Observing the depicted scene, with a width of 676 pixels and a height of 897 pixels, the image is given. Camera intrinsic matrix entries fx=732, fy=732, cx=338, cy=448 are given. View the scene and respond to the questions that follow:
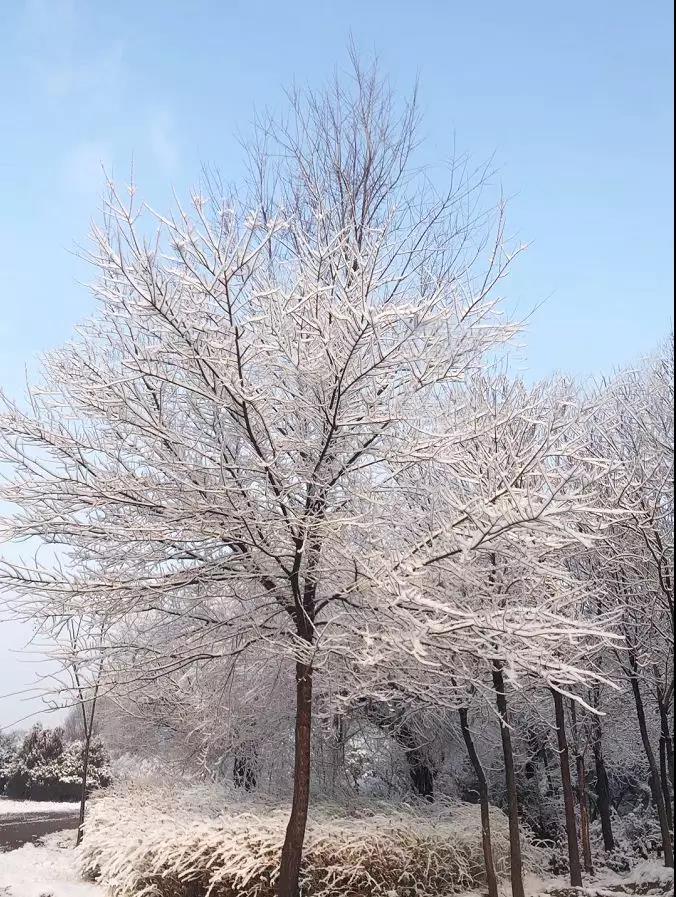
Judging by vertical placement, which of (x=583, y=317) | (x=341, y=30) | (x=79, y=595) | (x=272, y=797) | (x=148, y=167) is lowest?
(x=272, y=797)

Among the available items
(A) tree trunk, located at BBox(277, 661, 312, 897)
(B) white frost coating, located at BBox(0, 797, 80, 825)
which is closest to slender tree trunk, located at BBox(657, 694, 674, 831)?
(A) tree trunk, located at BBox(277, 661, 312, 897)

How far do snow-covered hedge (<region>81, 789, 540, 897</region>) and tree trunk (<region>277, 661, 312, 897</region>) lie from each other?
0.96 metres

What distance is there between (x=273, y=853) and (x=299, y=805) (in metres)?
1.47

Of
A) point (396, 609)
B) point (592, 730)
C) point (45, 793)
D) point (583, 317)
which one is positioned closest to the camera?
point (396, 609)

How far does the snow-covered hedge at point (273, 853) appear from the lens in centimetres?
701

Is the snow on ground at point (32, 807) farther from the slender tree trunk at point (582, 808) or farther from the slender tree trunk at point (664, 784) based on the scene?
the slender tree trunk at point (664, 784)

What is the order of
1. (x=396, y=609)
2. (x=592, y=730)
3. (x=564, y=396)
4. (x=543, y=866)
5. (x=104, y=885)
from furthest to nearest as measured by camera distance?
(x=592, y=730) < (x=564, y=396) < (x=543, y=866) < (x=104, y=885) < (x=396, y=609)

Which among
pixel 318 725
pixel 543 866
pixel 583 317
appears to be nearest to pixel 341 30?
pixel 583 317

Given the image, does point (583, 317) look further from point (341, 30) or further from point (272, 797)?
point (272, 797)

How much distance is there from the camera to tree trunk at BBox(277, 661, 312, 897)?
5902 millimetres

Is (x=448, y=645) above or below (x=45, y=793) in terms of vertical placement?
above

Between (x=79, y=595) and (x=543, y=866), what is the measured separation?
781cm

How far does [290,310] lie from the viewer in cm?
508

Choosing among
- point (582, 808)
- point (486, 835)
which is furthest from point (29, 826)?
point (582, 808)
